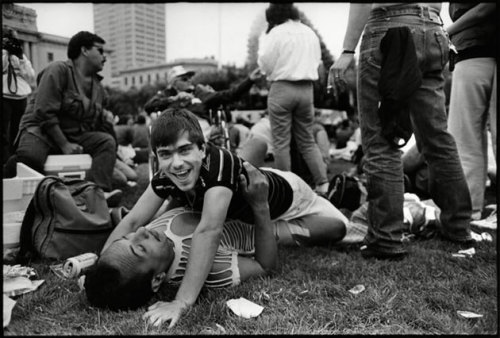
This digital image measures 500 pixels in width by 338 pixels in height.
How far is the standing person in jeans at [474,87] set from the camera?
3535 mm

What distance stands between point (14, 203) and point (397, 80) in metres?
2.74

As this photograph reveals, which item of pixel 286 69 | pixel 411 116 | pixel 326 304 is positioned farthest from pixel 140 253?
pixel 286 69

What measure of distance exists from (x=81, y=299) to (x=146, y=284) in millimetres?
369

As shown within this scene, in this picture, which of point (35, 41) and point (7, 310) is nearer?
point (7, 310)

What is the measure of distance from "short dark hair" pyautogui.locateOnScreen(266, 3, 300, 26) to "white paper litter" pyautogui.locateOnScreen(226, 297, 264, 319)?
355 cm

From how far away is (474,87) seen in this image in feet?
11.9

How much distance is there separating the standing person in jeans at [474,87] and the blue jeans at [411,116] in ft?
2.76

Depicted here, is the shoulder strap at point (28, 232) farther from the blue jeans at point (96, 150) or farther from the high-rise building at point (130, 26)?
the blue jeans at point (96, 150)

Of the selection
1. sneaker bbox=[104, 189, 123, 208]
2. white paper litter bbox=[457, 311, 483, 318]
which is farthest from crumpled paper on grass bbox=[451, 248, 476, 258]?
sneaker bbox=[104, 189, 123, 208]

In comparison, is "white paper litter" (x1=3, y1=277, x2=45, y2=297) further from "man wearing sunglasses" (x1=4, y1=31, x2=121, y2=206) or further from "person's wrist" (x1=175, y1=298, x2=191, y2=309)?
"man wearing sunglasses" (x1=4, y1=31, x2=121, y2=206)

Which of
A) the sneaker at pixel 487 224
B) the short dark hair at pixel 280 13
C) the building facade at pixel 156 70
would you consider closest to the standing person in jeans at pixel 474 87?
the sneaker at pixel 487 224

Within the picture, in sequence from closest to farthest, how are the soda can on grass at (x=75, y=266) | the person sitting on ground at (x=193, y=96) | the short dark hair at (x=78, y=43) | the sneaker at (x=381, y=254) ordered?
1. the soda can on grass at (x=75, y=266)
2. the sneaker at (x=381, y=254)
3. the short dark hair at (x=78, y=43)
4. the person sitting on ground at (x=193, y=96)

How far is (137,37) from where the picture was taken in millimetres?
5090

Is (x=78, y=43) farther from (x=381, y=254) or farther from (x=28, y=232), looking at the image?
(x=381, y=254)
